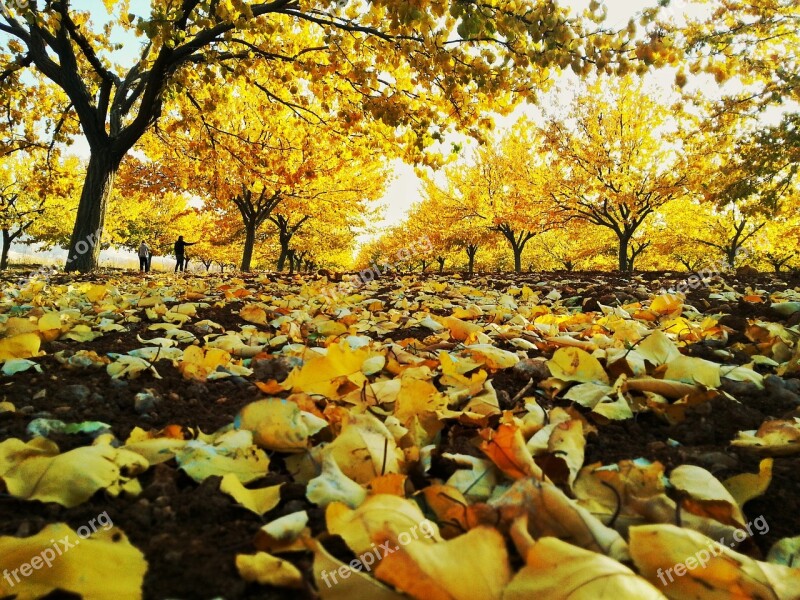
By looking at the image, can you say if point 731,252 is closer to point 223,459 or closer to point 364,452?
point 364,452

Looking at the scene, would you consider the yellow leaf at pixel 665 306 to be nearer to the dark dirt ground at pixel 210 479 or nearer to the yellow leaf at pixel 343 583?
the dark dirt ground at pixel 210 479

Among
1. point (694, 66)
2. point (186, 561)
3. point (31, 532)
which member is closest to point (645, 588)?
point (186, 561)

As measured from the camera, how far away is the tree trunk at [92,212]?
763cm

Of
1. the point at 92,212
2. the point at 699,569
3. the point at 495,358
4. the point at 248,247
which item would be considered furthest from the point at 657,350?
the point at 248,247

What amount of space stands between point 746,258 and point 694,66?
30.1m

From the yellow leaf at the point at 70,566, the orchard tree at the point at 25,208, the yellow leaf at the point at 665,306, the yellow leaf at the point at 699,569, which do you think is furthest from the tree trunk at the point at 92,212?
the orchard tree at the point at 25,208

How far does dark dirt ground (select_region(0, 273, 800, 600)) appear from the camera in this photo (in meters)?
0.71

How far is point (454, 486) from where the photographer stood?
91cm

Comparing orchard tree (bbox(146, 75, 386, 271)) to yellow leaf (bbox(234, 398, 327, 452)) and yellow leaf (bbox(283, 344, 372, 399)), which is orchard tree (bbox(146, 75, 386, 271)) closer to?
yellow leaf (bbox(283, 344, 372, 399))

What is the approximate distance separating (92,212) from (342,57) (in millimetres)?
4961

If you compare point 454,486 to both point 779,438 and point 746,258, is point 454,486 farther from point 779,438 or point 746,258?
point 746,258

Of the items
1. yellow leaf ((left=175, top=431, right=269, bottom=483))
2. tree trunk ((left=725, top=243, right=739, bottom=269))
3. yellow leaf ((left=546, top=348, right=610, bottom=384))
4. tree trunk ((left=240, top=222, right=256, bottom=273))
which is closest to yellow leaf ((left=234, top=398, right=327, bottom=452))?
yellow leaf ((left=175, top=431, right=269, bottom=483))

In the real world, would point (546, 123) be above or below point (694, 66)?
above

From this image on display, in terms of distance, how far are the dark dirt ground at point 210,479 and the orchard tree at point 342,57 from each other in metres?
3.17
